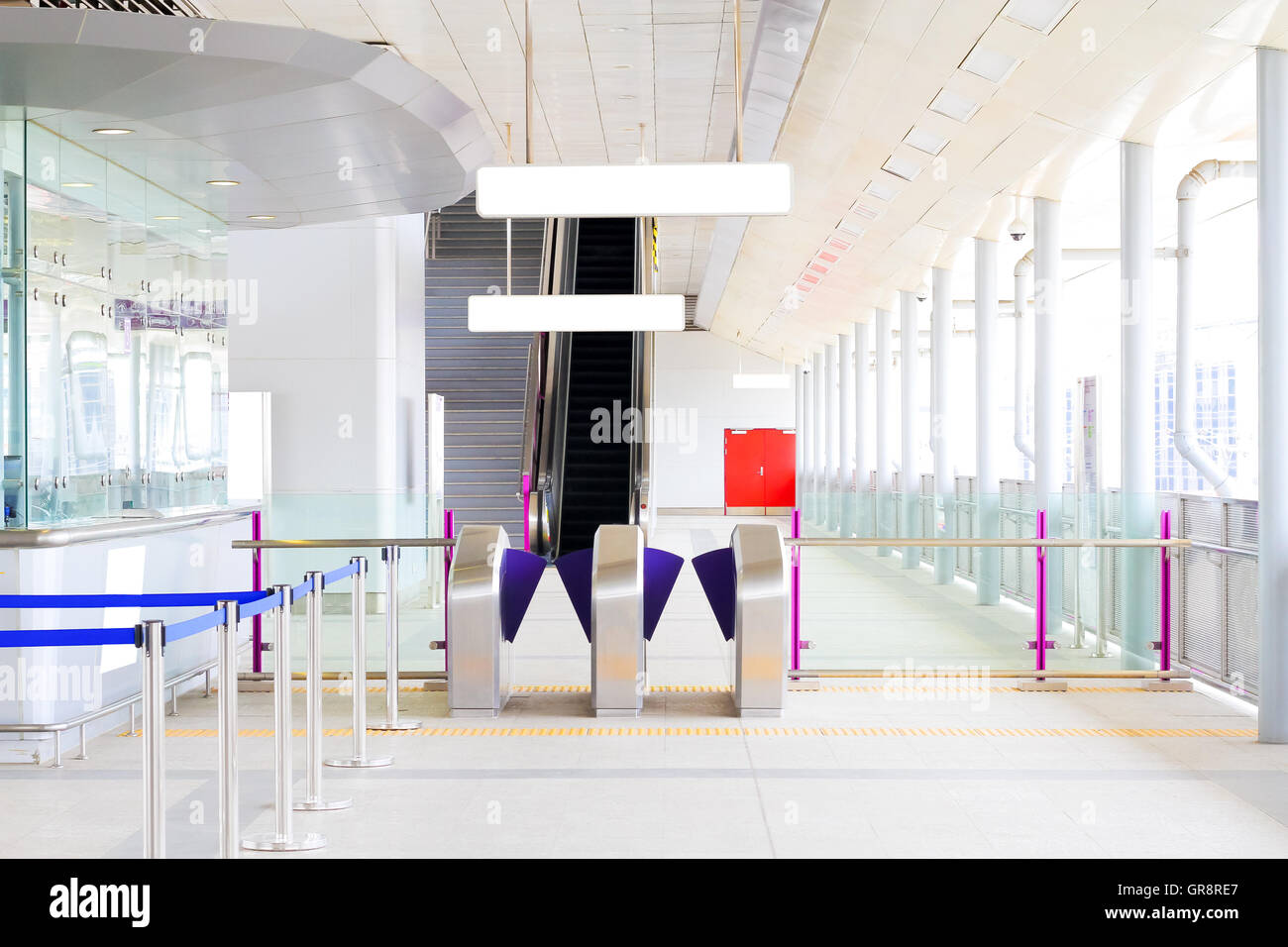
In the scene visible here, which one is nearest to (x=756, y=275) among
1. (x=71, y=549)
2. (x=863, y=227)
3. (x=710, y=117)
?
(x=863, y=227)

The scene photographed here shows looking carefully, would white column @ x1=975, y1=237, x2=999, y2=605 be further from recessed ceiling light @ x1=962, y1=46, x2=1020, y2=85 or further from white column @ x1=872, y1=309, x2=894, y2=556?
recessed ceiling light @ x1=962, y1=46, x2=1020, y2=85

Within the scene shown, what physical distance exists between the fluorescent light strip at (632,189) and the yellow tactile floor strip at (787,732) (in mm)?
2683

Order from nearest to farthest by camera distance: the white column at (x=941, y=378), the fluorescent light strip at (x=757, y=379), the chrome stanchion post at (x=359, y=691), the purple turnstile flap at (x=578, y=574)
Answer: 1. the chrome stanchion post at (x=359, y=691)
2. the purple turnstile flap at (x=578, y=574)
3. the white column at (x=941, y=378)
4. the fluorescent light strip at (x=757, y=379)

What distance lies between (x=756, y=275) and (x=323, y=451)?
28.3 ft

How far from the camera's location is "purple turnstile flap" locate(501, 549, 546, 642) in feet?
21.9

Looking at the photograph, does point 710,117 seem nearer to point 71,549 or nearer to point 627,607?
point 627,607

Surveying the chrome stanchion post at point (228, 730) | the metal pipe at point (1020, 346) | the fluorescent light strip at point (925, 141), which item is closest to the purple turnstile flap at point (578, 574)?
the chrome stanchion post at point (228, 730)

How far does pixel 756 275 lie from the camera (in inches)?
674

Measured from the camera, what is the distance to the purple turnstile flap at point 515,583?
21.9 feet

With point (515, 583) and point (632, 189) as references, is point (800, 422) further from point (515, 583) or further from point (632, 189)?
point (632, 189)

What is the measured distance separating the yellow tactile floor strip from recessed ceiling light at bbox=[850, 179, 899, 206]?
593cm

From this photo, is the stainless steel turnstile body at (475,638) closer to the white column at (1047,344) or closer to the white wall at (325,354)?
the white wall at (325,354)
